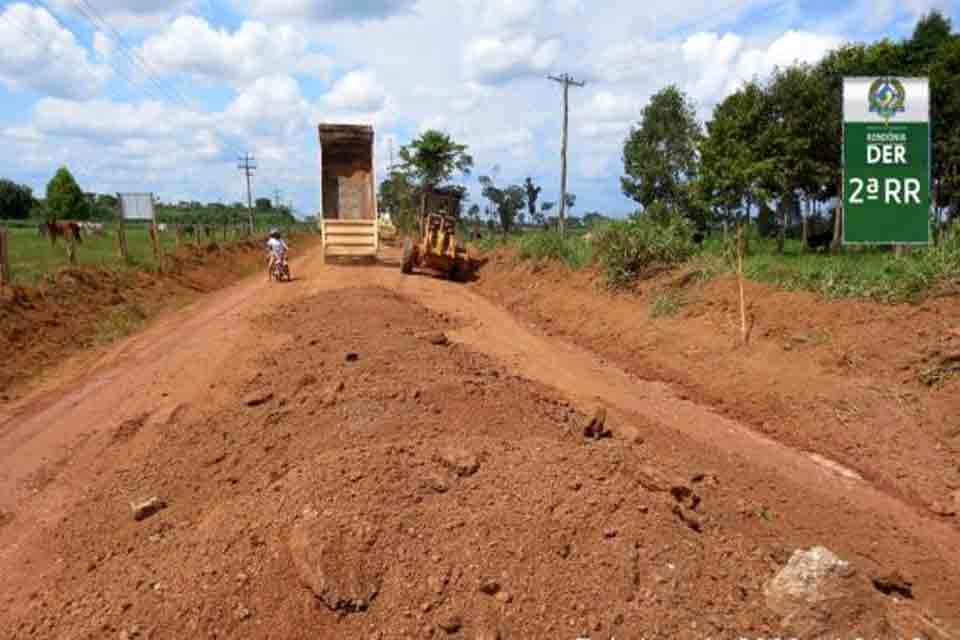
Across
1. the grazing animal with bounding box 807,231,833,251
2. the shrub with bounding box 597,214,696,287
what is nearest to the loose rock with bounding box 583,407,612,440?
the shrub with bounding box 597,214,696,287

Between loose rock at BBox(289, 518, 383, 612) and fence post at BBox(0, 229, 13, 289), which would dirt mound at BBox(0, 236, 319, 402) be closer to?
fence post at BBox(0, 229, 13, 289)

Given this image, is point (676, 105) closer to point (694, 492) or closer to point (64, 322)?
point (64, 322)

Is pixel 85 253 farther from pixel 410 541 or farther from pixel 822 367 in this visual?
pixel 410 541

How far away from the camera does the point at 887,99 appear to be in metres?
7.91

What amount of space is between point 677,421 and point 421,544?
4418 millimetres

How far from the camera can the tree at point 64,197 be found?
50.0m

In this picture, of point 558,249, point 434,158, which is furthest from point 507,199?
point 558,249

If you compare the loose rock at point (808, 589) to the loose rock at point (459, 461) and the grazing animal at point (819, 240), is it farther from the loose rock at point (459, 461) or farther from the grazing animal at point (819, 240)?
the grazing animal at point (819, 240)

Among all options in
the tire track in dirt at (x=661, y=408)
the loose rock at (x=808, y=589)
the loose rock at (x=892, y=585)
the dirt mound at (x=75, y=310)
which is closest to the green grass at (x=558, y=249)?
the tire track in dirt at (x=661, y=408)

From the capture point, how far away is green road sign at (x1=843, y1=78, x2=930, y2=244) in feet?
25.9

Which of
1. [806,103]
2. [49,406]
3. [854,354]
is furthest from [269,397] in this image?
[806,103]

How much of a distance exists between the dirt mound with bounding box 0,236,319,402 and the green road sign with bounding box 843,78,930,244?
9.96 meters

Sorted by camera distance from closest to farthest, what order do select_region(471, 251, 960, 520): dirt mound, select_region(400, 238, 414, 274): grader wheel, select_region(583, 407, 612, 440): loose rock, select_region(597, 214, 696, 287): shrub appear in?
1. select_region(583, 407, 612, 440): loose rock
2. select_region(471, 251, 960, 520): dirt mound
3. select_region(597, 214, 696, 287): shrub
4. select_region(400, 238, 414, 274): grader wheel

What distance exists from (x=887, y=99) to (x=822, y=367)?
299 cm
